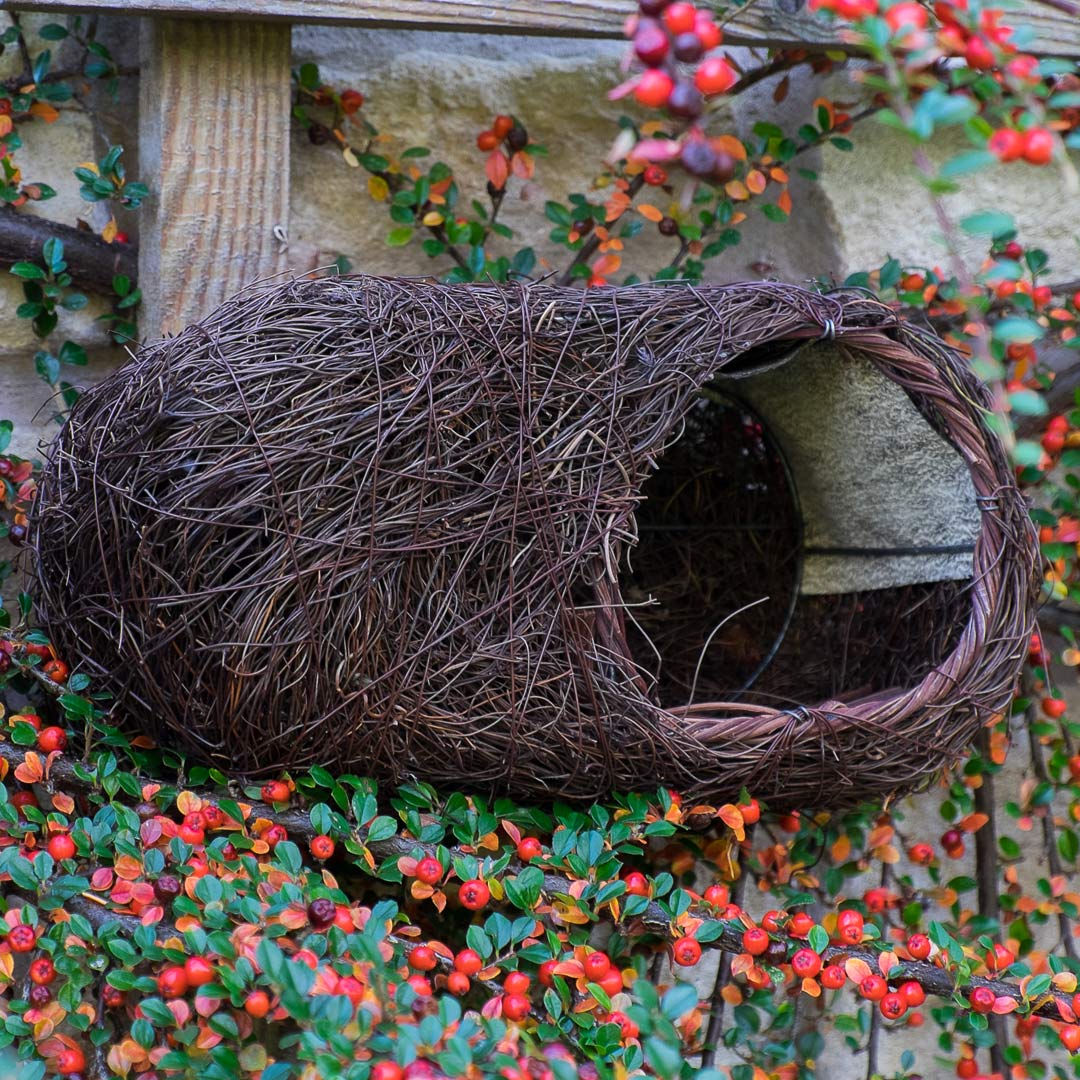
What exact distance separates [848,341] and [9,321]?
905 millimetres

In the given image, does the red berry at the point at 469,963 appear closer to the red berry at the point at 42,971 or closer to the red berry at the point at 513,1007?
the red berry at the point at 513,1007

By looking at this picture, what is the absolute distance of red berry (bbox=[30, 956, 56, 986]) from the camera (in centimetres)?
83

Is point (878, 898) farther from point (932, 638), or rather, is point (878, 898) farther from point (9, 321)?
point (9, 321)

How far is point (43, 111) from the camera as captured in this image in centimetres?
126

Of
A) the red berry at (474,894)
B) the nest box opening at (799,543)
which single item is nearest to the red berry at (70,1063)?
the red berry at (474,894)

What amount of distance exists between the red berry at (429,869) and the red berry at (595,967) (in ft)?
0.45

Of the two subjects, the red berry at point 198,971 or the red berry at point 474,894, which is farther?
the red berry at point 474,894

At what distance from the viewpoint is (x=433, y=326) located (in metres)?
0.91

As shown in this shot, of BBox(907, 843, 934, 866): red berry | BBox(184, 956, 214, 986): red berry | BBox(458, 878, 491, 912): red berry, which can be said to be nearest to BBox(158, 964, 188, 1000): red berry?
BBox(184, 956, 214, 986): red berry

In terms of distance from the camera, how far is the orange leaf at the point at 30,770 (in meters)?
0.94

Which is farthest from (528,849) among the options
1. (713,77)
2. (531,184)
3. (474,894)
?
(531,184)

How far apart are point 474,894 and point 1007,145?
0.65 m

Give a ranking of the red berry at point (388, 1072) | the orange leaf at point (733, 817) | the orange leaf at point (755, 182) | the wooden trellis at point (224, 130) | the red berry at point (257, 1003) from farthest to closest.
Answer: the orange leaf at point (755, 182)
the wooden trellis at point (224, 130)
the orange leaf at point (733, 817)
the red berry at point (257, 1003)
the red berry at point (388, 1072)

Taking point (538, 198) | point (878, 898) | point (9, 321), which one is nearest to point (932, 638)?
point (878, 898)
